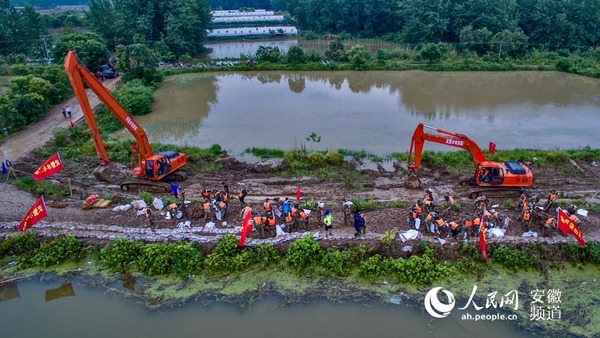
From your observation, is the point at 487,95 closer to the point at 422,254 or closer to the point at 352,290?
the point at 422,254

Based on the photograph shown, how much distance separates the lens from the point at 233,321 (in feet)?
38.0

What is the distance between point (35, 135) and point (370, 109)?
835 inches

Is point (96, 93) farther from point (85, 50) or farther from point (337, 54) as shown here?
point (337, 54)

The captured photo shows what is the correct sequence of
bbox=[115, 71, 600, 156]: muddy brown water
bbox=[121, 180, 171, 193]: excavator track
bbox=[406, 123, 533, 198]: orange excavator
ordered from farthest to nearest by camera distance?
bbox=[115, 71, 600, 156]: muddy brown water < bbox=[121, 180, 171, 193]: excavator track < bbox=[406, 123, 533, 198]: orange excavator

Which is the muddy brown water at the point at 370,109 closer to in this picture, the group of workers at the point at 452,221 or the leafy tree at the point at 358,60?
the leafy tree at the point at 358,60

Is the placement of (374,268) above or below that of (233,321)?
above

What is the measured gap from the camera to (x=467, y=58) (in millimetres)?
40469

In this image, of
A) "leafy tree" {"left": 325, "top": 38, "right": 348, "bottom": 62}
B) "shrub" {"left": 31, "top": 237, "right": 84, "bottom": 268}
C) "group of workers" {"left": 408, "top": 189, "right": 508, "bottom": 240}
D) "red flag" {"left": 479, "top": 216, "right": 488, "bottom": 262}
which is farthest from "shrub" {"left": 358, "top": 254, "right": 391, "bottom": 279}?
"leafy tree" {"left": 325, "top": 38, "right": 348, "bottom": 62}

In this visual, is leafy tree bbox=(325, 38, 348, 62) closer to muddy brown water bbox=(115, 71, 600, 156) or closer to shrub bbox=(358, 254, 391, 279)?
muddy brown water bbox=(115, 71, 600, 156)

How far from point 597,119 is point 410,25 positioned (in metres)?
26.8

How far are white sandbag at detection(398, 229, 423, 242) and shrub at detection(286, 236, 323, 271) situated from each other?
2.80 metres

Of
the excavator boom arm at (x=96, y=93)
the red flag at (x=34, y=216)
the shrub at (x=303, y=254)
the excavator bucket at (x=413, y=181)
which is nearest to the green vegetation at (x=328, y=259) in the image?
the shrub at (x=303, y=254)

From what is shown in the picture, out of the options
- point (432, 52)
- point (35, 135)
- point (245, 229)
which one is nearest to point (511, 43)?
point (432, 52)

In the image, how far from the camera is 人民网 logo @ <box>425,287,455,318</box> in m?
11.5
